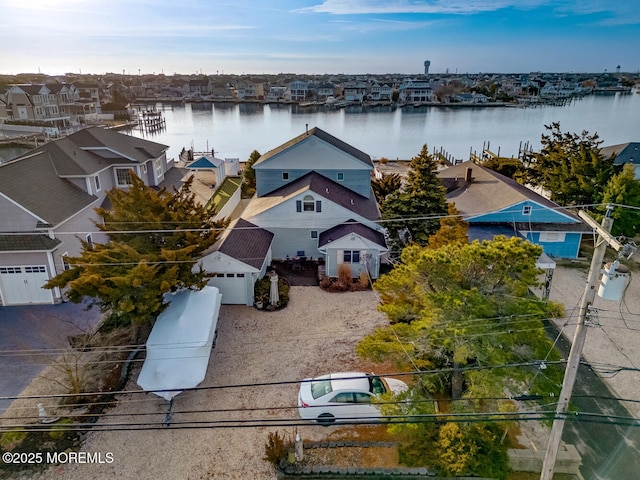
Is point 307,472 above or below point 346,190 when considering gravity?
below

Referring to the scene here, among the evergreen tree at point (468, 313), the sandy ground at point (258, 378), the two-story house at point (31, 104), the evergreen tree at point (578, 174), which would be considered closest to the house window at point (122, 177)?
the sandy ground at point (258, 378)

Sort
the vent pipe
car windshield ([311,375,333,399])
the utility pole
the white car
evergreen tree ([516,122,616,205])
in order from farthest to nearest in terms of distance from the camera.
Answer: the vent pipe
evergreen tree ([516,122,616,205])
car windshield ([311,375,333,399])
the white car
the utility pole

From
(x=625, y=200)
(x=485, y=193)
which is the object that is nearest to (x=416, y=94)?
(x=485, y=193)

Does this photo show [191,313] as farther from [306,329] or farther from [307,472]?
[307,472]

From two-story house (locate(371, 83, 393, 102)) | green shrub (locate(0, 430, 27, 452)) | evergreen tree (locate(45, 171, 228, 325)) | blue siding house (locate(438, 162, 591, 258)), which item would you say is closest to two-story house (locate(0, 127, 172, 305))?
evergreen tree (locate(45, 171, 228, 325))

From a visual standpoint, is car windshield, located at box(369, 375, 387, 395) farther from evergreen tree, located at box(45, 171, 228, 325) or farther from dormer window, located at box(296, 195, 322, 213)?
dormer window, located at box(296, 195, 322, 213)

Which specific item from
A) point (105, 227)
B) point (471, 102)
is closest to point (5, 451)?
point (105, 227)

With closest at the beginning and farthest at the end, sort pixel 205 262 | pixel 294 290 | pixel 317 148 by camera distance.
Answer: pixel 205 262 < pixel 294 290 < pixel 317 148
